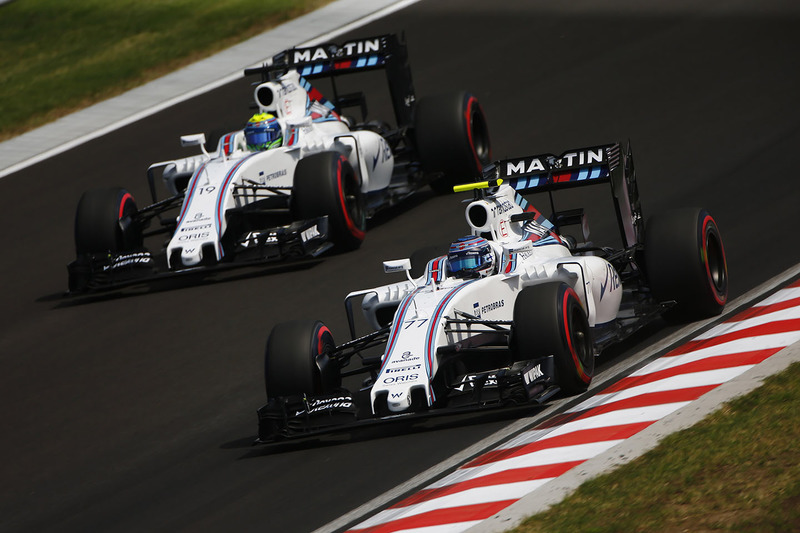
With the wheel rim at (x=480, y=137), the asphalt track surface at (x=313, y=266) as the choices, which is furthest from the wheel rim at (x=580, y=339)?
the wheel rim at (x=480, y=137)

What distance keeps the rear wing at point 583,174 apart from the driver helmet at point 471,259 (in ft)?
3.79

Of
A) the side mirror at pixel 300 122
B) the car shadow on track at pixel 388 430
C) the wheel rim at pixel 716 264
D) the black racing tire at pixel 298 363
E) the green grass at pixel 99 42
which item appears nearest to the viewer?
the car shadow on track at pixel 388 430

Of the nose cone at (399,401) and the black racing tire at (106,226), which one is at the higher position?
the black racing tire at (106,226)

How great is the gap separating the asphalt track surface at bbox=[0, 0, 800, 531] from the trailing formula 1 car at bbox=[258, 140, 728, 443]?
0.35m

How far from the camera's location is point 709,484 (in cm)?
767

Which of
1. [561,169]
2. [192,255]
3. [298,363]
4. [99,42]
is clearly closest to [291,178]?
[192,255]

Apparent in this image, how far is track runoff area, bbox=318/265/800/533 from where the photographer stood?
8.25 m

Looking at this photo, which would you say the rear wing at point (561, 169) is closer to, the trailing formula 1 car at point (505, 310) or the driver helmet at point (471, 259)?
the trailing formula 1 car at point (505, 310)

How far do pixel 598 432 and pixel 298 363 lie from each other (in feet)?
9.03

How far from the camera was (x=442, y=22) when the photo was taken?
27547 mm

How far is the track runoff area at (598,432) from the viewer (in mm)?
8250

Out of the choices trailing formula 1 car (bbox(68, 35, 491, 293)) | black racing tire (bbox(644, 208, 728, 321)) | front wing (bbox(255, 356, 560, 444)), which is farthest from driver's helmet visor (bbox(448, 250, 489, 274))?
trailing formula 1 car (bbox(68, 35, 491, 293))

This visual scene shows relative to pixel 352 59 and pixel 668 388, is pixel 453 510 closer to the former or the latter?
pixel 668 388

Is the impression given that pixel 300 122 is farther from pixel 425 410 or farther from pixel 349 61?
pixel 425 410
